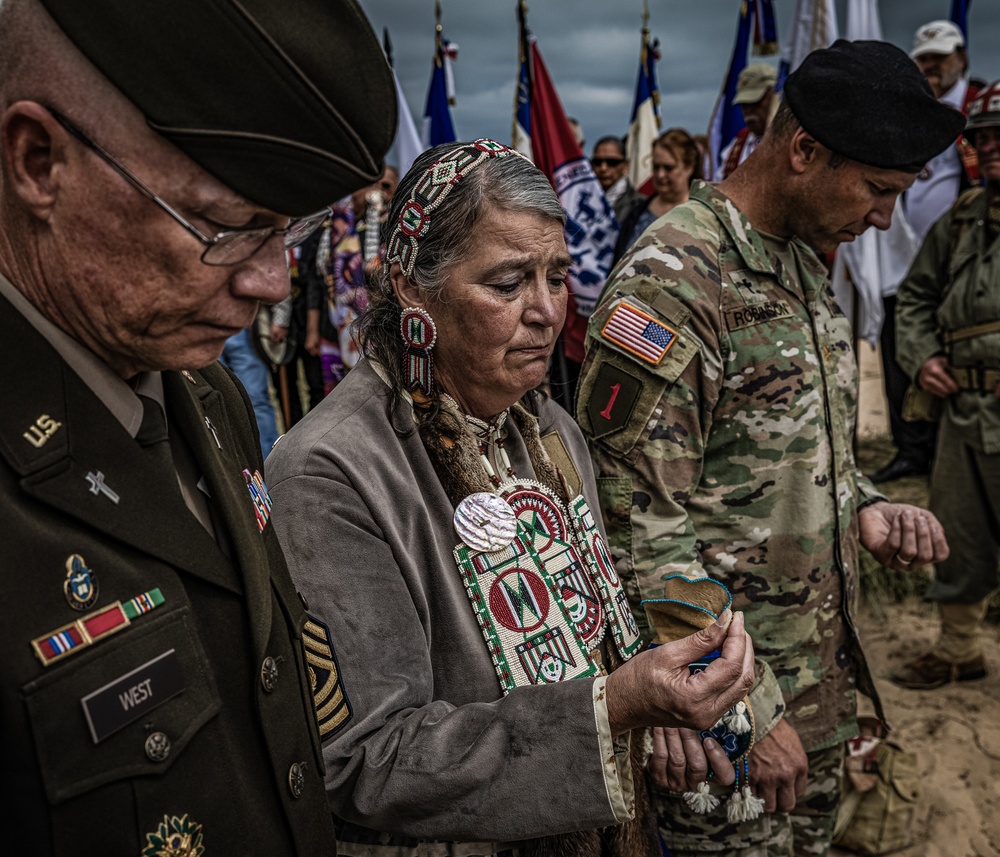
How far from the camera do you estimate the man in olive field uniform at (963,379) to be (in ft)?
13.4

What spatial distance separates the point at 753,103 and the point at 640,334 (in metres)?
4.66

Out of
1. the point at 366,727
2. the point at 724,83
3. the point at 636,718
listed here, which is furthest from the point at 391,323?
the point at 724,83

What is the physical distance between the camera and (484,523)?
1.61 m

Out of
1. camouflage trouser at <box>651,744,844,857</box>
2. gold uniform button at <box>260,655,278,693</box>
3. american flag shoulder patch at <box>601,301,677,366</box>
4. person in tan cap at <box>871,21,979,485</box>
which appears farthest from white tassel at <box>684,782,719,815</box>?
person in tan cap at <box>871,21,979,485</box>

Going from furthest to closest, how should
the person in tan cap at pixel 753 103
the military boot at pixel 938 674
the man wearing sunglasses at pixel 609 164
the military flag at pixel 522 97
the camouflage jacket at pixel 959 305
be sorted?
the man wearing sunglasses at pixel 609 164, the military flag at pixel 522 97, the person in tan cap at pixel 753 103, the military boot at pixel 938 674, the camouflage jacket at pixel 959 305

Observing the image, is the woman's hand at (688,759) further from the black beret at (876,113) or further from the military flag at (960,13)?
the military flag at (960,13)

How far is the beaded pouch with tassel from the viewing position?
5.13 feet

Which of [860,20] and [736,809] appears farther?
[860,20]

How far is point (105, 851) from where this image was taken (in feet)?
2.85

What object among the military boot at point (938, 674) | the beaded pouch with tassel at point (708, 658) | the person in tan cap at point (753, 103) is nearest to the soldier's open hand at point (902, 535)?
the beaded pouch with tassel at point (708, 658)

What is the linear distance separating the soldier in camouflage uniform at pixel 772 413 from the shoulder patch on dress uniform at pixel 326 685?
87 centimetres

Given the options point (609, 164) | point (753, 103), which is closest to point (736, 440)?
point (753, 103)

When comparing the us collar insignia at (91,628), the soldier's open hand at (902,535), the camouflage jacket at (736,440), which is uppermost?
the us collar insignia at (91,628)

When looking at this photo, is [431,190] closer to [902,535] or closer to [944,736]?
[902,535]
